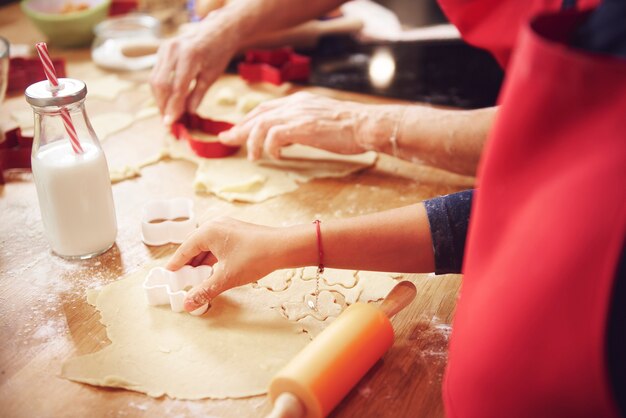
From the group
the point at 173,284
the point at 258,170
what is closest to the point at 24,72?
the point at 258,170

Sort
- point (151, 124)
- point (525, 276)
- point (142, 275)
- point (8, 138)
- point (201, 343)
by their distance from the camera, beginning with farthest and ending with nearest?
point (151, 124), point (8, 138), point (142, 275), point (201, 343), point (525, 276)

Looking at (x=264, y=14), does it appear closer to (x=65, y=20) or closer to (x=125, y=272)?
(x=65, y=20)

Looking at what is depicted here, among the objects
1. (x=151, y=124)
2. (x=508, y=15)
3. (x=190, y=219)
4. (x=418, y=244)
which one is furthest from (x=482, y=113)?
(x=151, y=124)

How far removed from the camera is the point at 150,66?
178 centimetres

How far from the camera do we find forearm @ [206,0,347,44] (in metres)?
1.58

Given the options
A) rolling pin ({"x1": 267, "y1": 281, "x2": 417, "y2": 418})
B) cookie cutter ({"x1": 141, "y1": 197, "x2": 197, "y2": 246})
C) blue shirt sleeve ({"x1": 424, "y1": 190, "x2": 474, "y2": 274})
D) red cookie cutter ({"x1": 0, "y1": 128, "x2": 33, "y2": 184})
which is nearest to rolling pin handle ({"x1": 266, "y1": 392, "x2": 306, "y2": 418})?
rolling pin ({"x1": 267, "y1": 281, "x2": 417, "y2": 418})

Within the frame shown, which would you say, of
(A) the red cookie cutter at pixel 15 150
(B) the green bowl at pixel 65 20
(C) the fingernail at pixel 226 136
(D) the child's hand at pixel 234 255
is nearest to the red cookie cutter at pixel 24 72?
(B) the green bowl at pixel 65 20

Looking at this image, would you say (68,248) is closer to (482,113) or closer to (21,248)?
(21,248)

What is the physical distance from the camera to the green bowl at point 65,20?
1854mm

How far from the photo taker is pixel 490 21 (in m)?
1.08

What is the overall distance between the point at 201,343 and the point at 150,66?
114cm

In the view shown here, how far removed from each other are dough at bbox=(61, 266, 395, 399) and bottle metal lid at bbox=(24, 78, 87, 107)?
1.00ft

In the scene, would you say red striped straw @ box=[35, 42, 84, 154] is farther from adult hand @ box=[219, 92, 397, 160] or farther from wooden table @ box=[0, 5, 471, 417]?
adult hand @ box=[219, 92, 397, 160]

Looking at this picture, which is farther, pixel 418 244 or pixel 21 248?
pixel 21 248
